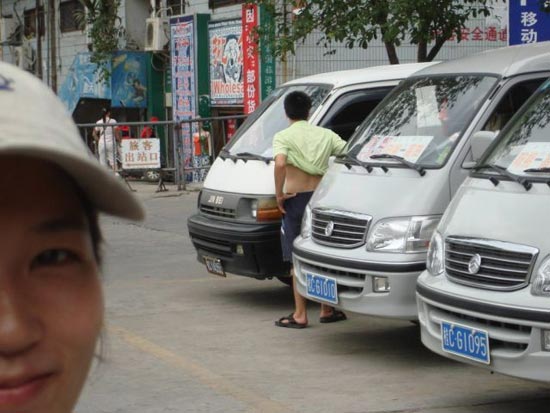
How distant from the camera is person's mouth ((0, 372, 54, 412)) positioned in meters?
1.20

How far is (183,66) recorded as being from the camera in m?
23.5

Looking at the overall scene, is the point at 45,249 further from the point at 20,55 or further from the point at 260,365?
the point at 20,55

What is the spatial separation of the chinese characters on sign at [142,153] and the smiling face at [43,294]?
18.8 metres

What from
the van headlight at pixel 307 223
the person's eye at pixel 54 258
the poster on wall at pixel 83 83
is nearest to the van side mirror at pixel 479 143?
the van headlight at pixel 307 223

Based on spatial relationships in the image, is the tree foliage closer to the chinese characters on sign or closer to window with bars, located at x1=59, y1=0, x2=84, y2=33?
window with bars, located at x1=59, y1=0, x2=84, y2=33

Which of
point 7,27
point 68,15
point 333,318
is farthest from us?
point 7,27

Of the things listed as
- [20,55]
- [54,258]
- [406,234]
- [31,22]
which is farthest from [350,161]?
[31,22]

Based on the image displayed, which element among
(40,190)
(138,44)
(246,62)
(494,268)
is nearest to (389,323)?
(494,268)

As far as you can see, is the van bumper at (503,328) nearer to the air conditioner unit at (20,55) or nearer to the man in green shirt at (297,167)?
the man in green shirt at (297,167)

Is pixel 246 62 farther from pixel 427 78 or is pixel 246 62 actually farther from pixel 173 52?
pixel 427 78

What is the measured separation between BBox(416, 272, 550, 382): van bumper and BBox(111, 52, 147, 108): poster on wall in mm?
19557

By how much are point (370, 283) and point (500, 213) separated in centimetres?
144

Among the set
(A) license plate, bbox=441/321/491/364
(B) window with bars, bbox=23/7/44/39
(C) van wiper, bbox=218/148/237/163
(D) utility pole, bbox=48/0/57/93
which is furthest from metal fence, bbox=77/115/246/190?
(A) license plate, bbox=441/321/491/364

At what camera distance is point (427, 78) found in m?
8.80
